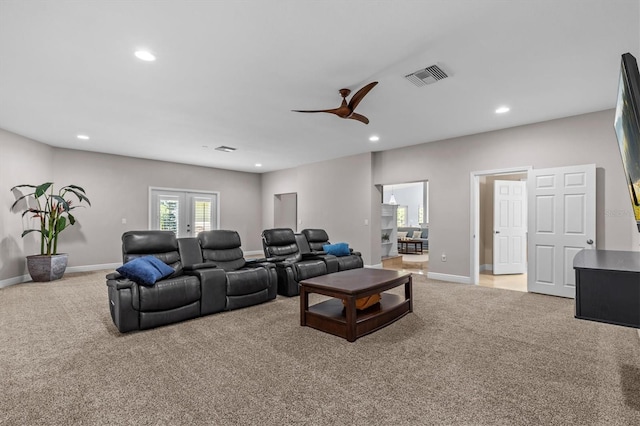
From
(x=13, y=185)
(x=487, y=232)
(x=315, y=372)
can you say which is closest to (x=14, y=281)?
(x=13, y=185)

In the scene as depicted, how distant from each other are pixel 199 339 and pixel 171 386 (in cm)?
86

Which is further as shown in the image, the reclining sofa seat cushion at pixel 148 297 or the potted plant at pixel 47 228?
the potted plant at pixel 47 228

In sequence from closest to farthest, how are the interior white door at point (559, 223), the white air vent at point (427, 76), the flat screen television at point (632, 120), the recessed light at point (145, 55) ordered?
1. the flat screen television at point (632, 120)
2. the recessed light at point (145, 55)
3. the white air vent at point (427, 76)
4. the interior white door at point (559, 223)

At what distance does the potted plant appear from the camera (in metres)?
5.62

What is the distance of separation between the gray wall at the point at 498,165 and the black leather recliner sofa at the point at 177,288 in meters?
3.55

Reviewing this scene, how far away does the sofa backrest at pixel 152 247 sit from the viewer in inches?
150

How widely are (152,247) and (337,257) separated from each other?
9.77ft

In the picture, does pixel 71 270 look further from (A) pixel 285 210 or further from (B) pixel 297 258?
(A) pixel 285 210

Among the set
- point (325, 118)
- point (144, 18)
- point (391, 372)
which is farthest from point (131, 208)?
point (391, 372)

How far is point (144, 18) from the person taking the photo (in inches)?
94.9

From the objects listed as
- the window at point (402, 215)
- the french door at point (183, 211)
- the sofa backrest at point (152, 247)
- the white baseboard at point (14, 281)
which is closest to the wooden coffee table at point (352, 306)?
the sofa backrest at point (152, 247)

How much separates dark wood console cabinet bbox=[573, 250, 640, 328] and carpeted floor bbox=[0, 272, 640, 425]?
2.52ft

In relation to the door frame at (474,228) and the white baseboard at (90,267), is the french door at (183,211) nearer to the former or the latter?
the white baseboard at (90,267)

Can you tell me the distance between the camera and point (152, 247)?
13.0 feet
